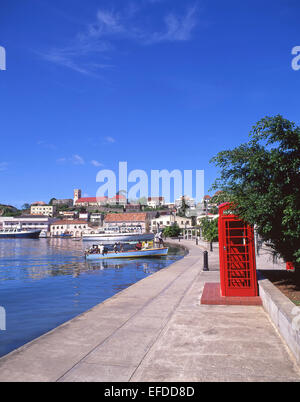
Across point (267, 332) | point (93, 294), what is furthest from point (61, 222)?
point (267, 332)

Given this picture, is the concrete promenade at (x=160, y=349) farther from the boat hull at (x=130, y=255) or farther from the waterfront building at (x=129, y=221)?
the waterfront building at (x=129, y=221)

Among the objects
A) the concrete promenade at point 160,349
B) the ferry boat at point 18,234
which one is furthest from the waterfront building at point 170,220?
the concrete promenade at point 160,349

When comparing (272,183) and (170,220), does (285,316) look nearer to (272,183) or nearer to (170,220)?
(272,183)

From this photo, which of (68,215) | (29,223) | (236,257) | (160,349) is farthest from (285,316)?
(68,215)

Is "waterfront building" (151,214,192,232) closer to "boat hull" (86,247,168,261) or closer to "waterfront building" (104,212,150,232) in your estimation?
"waterfront building" (104,212,150,232)

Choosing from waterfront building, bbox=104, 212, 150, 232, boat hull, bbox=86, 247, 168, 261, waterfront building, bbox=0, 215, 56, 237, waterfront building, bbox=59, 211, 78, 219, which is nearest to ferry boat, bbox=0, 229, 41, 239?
waterfront building, bbox=0, 215, 56, 237

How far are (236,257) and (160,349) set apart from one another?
519 centimetres

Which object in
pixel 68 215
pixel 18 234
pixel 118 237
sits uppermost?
pixel 68 215

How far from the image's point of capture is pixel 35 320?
32.9 feet

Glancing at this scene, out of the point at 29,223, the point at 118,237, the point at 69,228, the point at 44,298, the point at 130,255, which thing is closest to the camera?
the point at 44,298

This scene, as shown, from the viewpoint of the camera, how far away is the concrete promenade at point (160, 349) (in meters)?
4.58

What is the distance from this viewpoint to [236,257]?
10.0m

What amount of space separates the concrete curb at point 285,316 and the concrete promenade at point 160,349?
17 cm
